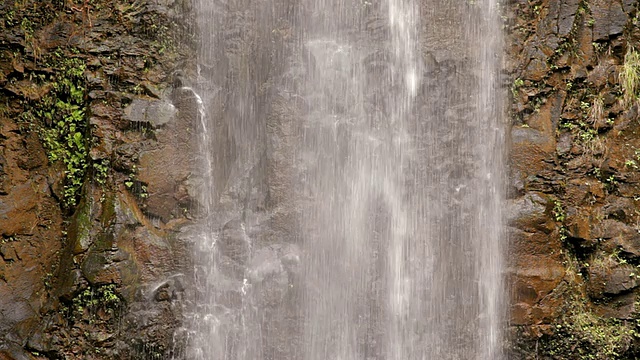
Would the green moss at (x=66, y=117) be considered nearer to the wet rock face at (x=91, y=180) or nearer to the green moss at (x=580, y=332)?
the wet rock face at (x=91, y=180)

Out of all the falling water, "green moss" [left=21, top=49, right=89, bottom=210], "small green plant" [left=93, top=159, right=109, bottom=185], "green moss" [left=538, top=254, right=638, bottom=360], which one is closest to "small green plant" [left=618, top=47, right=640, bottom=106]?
the falling water

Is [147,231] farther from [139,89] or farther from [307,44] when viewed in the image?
[307,44]

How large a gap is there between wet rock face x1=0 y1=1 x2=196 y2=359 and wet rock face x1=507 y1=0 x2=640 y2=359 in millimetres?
4302

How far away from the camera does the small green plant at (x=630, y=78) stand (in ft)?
21.3

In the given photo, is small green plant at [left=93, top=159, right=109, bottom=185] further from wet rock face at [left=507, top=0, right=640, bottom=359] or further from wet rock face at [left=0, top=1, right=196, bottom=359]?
wet rock face at [left=507, top=0, right=640, bottom=359]

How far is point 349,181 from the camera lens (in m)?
6.91

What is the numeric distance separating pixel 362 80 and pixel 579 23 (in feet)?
9.17

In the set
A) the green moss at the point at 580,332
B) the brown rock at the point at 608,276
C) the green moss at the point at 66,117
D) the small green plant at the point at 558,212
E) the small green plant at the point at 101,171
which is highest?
the green moss at the point at 66,117

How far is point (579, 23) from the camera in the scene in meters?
6.63

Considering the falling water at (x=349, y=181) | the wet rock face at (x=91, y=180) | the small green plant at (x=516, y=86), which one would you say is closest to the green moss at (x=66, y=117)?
the wet rock face at (x=91, y=180)

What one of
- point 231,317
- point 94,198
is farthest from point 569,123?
point 94,198

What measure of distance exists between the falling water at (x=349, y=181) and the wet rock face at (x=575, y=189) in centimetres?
35

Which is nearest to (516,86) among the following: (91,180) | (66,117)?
Result: (91,180)

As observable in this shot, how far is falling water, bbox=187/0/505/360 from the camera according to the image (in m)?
6.76
